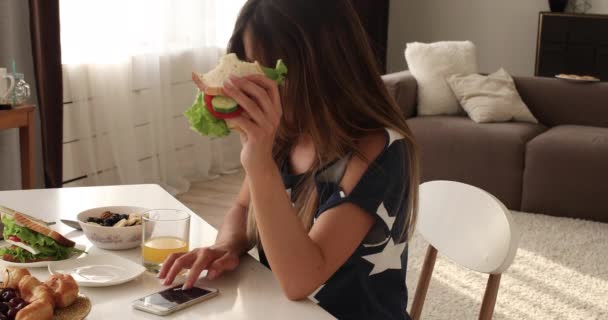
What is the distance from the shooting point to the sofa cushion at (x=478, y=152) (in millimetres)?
4281

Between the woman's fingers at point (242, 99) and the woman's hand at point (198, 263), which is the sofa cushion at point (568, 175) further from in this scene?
the woman's fingers at point (242, 99)

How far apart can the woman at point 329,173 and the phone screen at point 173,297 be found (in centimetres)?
2

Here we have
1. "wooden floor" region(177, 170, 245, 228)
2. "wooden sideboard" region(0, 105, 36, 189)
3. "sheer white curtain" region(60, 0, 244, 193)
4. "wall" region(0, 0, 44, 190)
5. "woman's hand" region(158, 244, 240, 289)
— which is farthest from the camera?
"wooden floor" region(177, 170, 245, 228)

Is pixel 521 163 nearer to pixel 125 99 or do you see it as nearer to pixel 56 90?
pixel 125 99

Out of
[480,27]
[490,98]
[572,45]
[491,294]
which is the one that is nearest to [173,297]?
[491,294]

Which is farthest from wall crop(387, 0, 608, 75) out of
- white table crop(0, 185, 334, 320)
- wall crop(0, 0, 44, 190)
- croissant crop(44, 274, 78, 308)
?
croissant crop(44, 274, 78, 308)

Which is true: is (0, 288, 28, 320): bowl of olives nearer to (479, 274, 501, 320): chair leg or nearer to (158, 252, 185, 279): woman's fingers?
(158, 252, 185, 279): woman's fingers

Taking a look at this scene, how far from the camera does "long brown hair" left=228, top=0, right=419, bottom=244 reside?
52.4 inches

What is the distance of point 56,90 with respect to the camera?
3.76 meters

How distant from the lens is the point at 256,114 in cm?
121

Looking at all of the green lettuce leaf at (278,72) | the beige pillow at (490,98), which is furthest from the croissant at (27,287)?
the beige pillow at (490,98)

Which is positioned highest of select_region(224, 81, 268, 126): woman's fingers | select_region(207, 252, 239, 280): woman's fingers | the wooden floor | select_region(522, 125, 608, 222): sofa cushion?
select_region(224, 81, 268, 126): woman's fingers

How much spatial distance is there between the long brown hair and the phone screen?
279 mm

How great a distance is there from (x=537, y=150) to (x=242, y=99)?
129 inches
